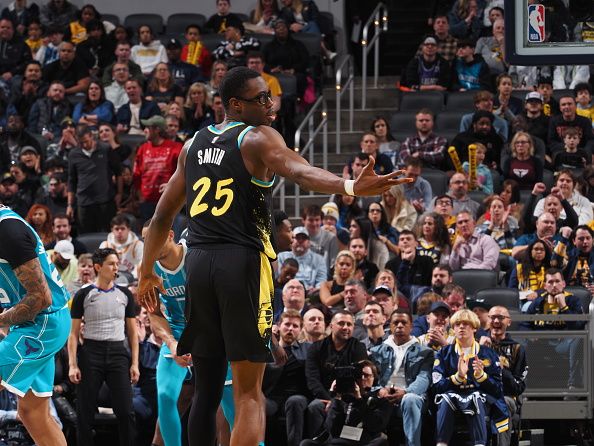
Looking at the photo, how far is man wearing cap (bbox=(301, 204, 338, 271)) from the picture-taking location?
44.3 ft

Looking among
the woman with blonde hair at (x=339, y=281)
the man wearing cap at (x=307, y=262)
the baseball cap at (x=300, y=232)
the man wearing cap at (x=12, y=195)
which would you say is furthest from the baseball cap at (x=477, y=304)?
the man wearing cap at (x=12, y=195)

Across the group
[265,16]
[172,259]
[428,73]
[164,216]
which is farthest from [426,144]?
[164,216]

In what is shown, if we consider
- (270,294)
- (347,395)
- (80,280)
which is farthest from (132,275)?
(270,294)

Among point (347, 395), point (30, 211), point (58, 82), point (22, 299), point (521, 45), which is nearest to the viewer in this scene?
point (22, 299)

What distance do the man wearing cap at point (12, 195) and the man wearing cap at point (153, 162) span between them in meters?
1.44

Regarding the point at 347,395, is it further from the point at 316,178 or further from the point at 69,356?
the point at 316,178

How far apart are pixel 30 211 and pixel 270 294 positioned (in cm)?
832

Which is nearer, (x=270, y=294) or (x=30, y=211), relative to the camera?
(x=270, y=294)

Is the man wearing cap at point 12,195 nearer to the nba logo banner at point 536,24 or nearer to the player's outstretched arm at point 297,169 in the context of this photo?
the nba logo banner at point 536,24

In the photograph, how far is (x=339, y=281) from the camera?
12.7 m

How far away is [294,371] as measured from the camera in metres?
11.4

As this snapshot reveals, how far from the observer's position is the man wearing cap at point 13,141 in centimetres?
1608

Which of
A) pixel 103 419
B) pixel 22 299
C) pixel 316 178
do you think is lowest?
pixel 103 419

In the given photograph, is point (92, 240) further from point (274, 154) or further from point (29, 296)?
point (274, 154)
